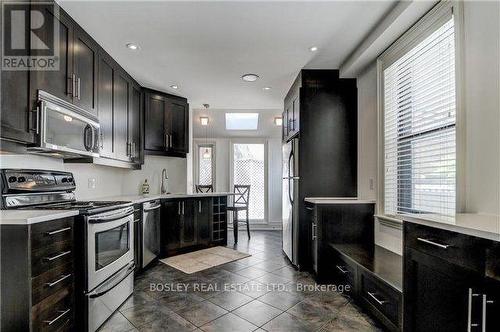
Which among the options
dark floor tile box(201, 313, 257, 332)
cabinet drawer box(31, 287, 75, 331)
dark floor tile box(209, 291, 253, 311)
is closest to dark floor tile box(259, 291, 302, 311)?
dark floor tile box(209, 291, 253, 311)

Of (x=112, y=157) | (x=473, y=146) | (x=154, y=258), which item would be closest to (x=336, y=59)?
(x=473, y=146)

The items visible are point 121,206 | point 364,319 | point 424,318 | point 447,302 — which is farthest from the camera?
point 121,206

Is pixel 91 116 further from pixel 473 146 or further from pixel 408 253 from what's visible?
pixel 473 146

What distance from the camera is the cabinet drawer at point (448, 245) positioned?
1100 mm

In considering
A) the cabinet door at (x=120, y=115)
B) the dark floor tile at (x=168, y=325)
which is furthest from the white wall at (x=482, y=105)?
the cabinet door at (x=120, y=115)

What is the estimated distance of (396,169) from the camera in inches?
104

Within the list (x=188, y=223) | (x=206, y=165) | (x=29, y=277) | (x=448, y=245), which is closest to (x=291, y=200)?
(x=188, y=223)

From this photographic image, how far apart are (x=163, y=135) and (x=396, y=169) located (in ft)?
10.7

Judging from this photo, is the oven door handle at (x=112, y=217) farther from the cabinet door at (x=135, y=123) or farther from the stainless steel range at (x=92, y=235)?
the cabinet door at (x=135, y=123)

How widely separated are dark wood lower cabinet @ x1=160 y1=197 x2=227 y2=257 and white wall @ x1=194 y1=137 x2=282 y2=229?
1701mm

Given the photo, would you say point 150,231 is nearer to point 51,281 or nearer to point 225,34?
point 51,281

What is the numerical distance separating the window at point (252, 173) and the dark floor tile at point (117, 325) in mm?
4425

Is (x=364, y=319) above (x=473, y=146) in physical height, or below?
below

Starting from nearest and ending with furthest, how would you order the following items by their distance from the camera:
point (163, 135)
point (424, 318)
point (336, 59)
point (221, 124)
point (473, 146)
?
point (424, 318) < point (473, 146) < point (336, 59) < point (163, 135) < point (221, 124)
